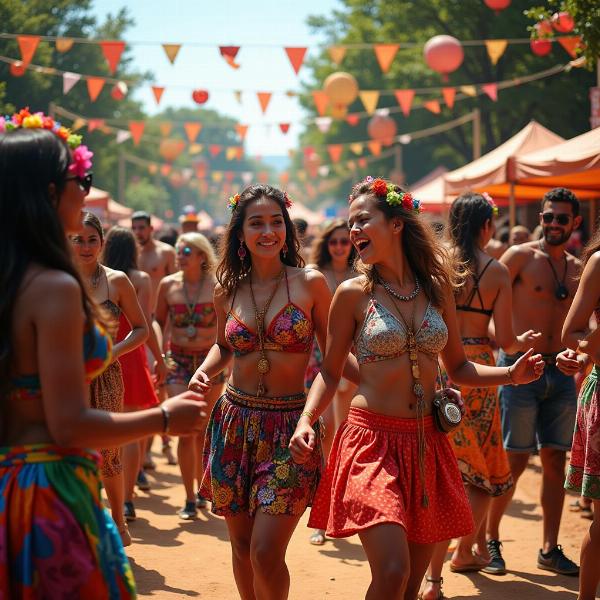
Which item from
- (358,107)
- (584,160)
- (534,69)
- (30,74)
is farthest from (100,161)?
(584,160)

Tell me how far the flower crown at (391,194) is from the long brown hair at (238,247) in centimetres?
63

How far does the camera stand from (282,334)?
15.3ft

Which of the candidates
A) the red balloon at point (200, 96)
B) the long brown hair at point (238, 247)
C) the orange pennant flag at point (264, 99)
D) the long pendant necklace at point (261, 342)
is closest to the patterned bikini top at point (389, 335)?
the long pendant necklace at point (261, 342)

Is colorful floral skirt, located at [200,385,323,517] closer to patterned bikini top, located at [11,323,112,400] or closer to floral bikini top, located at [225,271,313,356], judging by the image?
floral bikini top, located at [225,271,313,356]

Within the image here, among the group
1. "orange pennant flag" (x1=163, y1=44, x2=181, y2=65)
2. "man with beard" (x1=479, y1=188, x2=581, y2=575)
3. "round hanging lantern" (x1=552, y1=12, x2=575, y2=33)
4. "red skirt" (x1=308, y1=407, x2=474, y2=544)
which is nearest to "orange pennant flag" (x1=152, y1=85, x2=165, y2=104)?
"orange pennant flag" (x1=163, y1=44, x2=181, y2=65)

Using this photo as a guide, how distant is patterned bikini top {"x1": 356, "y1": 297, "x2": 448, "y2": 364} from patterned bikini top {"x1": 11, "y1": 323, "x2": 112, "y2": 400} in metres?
1.56

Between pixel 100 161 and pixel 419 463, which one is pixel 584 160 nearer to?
pixel 419 463

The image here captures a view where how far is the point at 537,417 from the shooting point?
657 cm

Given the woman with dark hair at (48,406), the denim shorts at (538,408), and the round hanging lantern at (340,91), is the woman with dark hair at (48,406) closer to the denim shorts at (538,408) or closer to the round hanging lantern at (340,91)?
the denim shorts at (538,408)

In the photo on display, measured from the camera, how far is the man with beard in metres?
6.39

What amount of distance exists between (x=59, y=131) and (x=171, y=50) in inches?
497

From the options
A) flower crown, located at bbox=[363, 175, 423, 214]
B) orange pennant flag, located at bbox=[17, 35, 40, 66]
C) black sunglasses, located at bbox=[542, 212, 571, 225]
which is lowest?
flower crown, located at bbox=[363, 175, 423, 214]

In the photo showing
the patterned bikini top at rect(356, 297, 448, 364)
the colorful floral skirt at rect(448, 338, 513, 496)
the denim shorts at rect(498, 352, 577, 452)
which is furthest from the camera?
the denim shorts at rect(498, 352, 577, 452)

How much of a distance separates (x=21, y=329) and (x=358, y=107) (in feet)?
154
